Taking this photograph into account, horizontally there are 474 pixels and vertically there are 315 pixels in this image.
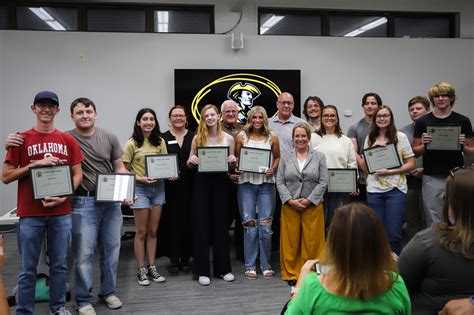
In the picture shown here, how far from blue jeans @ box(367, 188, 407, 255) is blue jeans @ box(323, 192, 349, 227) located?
287 millimetres

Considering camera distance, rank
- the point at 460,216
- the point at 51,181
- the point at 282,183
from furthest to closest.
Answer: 1. the point at 282,183
2. the point at 51,181
3. the point at 460,216

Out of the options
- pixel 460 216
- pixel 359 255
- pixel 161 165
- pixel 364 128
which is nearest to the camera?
pixel 359 255

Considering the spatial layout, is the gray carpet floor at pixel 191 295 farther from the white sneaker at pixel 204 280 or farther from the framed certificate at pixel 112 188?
the framed certificate at pixel 112 188

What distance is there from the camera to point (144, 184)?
3.41 meters

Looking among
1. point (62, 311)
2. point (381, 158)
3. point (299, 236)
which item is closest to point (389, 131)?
point (381, 158)

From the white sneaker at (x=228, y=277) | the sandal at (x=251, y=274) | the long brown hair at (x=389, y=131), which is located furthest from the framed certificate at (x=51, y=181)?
the long brown hair at (x=389, y=131)

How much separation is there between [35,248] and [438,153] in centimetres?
324

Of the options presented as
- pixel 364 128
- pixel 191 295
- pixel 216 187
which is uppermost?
pixel 364 128

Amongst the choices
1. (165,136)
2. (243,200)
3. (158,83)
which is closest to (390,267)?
(243,200)

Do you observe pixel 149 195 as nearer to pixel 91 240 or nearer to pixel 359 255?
pixel 91 240

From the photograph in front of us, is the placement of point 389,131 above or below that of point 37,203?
above

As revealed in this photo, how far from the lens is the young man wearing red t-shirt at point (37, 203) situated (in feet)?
8.14

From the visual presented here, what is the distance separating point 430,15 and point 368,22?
1.14m

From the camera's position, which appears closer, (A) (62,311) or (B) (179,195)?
(A) (62,311)
